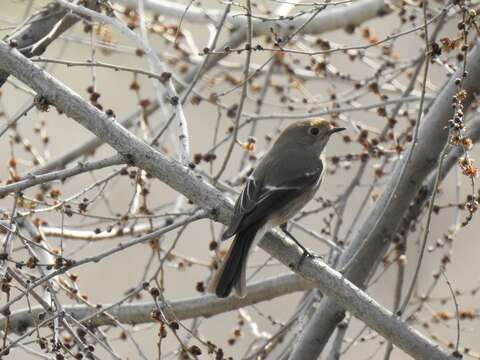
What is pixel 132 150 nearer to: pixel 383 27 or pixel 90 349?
pixel 90 349

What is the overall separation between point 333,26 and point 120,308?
2816mm

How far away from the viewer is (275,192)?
549cm

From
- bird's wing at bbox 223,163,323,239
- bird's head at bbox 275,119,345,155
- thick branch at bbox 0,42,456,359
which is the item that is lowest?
thick branch at bbox 0,42,456,359

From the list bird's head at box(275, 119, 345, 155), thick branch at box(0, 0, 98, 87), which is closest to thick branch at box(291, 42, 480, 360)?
bird's head at box(275, 119, 345, 155)

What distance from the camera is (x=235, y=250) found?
16.6ft

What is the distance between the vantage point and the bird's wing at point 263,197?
473 centimetres

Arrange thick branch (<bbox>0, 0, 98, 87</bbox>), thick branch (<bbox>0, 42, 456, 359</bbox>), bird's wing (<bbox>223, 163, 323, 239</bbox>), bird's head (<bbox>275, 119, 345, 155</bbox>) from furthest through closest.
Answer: bird's head (<bbox>275, 119, 345, 155</bbox>), thick branch (<bbox>0, 0, 98, 87</bbox>), bird's wing (<bbox>223, 163, 323, 239</bbox>), thick branch (<bbox>0, 42, 456, 359</bbox>)

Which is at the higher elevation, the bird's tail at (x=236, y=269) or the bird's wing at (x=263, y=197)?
the bird's wing at (x=263, y=197)

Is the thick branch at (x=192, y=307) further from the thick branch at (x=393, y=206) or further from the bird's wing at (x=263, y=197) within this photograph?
the bird's wing at (x=263, y=197)

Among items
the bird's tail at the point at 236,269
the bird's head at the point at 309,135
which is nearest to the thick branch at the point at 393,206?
the bird's tail at the point at 236,269

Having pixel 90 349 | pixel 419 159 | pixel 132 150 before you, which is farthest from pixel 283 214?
pixel 90 349

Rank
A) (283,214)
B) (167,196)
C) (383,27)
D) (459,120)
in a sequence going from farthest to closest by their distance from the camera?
(383,27) < (167,196) < (283,214) < (459,120)

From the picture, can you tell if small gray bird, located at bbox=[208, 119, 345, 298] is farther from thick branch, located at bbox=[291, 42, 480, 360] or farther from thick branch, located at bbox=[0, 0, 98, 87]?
thick branch, located at bbox=[0, 0, 98, 87]

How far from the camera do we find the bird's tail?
484 cm
